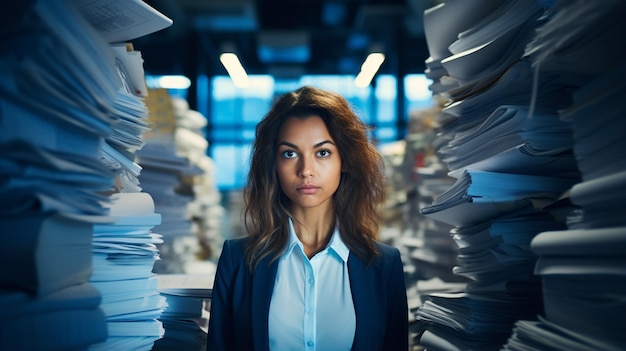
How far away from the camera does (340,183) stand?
65.6 inches

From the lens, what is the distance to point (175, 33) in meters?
9.10

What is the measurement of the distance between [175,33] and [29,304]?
29.4 ft

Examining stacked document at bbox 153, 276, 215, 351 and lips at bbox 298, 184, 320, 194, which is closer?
stacked document at bbox 153, 276, 215, 351

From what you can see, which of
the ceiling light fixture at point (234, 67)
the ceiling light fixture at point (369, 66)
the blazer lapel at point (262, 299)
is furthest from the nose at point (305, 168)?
the ceiling light fixture at point (234, 67)

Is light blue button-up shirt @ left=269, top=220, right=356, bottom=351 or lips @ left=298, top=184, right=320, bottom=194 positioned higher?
lips @ left=298, top=184, right=320, bottom=194

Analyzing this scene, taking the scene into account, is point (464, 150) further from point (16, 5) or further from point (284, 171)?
point (16, 5)

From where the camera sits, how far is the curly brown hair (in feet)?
5.12

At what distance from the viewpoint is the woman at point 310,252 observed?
4.70 feet

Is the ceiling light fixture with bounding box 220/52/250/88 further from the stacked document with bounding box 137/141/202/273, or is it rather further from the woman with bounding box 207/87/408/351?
the woman with bounding box 207/87/408/351

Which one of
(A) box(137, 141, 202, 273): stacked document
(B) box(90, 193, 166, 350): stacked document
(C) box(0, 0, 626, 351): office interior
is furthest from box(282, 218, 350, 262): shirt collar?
(A) box(137, 141, 202, 273): stacked document

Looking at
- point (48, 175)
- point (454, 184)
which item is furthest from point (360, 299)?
point (48, 175)

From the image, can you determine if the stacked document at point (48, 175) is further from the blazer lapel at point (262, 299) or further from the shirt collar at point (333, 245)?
the shirt collar at point (333, 245)

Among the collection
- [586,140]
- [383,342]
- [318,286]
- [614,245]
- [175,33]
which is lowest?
[383,342]

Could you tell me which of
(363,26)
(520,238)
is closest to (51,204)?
→ (520,238)
